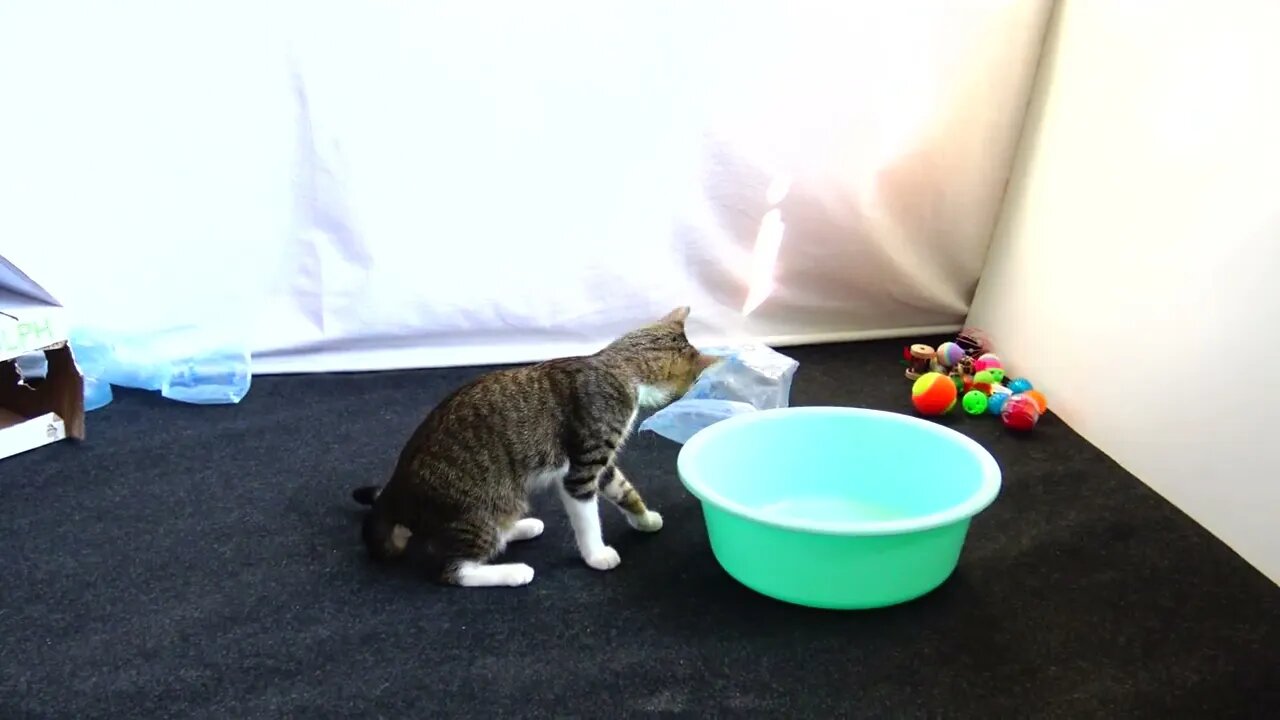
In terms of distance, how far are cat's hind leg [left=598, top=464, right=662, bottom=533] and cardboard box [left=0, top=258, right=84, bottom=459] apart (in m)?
1.19

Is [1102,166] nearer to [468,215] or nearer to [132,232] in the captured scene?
[468,215]

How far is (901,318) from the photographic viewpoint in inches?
104

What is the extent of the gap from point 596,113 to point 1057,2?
1134 mm

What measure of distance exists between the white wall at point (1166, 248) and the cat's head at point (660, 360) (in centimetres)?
90

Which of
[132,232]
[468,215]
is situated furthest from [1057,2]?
[132,232]

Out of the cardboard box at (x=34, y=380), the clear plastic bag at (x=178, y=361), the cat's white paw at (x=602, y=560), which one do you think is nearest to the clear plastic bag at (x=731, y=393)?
the cat's white paw at (x=602, y=560)

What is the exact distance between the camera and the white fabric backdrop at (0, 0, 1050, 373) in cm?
210

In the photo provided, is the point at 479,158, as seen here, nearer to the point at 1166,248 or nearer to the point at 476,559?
the point at 476,559

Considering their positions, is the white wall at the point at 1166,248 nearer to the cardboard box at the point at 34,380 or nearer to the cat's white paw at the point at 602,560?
the cat's white paw at the point at 602,560

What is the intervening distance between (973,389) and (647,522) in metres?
0.97

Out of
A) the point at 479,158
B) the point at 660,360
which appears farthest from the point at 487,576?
the point at 479,158

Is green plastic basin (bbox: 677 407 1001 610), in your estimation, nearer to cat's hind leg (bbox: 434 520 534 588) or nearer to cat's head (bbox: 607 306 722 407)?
cat's head (bbox: 607 306 722 407)

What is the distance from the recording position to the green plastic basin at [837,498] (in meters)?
1.36

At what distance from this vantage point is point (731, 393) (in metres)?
2.17
